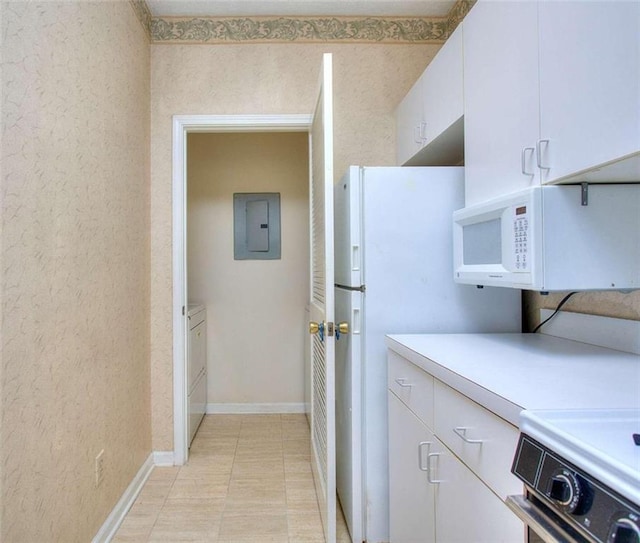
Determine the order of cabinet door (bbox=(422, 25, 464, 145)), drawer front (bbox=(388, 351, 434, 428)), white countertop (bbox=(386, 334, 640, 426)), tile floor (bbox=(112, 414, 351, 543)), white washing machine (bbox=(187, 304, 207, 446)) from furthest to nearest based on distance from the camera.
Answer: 1. white washing machine (bbox=(187, 304, 207, 446))
2. tile floor (bbox=(112, 414, 351, 543))
3. cabinet door (bbox=(422, 25, 464, 145))
4. drawer front (bbox=(388, 351, 434, 428))
5. white countertop (bbox=(386, 334, 640, 426))

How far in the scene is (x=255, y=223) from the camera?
3.36m

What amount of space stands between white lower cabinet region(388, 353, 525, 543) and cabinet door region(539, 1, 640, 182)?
66 centimetres

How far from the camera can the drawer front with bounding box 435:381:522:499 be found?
2.70 feet

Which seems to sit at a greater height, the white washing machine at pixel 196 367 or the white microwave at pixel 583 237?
the white microwave at pixel 583 237

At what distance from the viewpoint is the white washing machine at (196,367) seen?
2631 mm

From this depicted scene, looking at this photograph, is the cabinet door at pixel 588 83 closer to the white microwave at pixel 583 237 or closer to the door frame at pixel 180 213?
the white microwave at pixel 583 237

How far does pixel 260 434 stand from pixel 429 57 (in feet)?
9.12

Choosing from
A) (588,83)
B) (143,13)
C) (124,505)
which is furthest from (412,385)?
(143,13)

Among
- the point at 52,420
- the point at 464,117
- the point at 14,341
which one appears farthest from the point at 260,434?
the point at 464,117

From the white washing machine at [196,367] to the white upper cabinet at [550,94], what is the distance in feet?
6.59

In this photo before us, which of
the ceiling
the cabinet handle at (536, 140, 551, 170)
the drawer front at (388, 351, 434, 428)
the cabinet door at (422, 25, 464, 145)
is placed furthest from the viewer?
the ceiling

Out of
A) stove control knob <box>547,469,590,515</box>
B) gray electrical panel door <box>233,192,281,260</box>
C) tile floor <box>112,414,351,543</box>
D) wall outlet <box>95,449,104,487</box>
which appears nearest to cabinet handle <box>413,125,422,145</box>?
gray electrical panel door <box>233,192,281,260</box>

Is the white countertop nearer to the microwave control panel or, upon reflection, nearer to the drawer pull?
the drawer pull

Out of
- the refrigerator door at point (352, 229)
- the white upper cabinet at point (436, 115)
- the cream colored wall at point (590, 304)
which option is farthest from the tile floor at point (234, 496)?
the white upper cabinet at point (436, 115)
